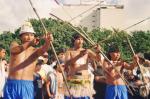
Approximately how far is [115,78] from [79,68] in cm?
147

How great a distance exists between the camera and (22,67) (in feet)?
32.7

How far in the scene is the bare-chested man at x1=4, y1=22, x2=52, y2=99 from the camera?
9859 mm

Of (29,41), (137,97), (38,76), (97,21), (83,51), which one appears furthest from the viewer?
(97,21)

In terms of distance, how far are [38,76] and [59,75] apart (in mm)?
556

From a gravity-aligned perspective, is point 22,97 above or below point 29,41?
below

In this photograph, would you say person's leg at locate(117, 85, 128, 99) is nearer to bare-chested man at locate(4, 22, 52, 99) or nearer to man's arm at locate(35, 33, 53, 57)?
bare-chested man at locate(4, 22, 52, 99)

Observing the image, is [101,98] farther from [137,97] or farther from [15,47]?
[15,47]

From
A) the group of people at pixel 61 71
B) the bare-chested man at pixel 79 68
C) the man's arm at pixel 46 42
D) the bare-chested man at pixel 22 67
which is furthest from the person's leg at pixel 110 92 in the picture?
the man's arm at pixel 46 42

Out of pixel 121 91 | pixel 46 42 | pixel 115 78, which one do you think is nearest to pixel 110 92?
pixel 121 91

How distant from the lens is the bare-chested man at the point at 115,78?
1312 centimetres

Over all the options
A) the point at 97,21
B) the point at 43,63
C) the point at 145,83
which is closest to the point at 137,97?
the point at 145,83

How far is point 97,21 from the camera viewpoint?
267ft

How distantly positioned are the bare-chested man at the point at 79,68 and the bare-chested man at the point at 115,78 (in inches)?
33.5

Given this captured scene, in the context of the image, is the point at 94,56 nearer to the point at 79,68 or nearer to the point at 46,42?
the point at 79,68
